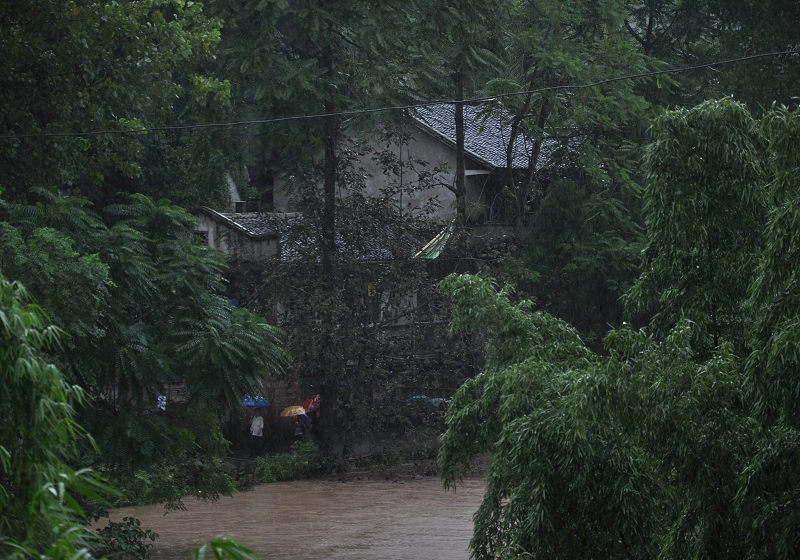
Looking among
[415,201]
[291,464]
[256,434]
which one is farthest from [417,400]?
[415,201]

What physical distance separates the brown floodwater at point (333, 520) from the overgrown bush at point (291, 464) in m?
0.30

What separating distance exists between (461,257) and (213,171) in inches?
255

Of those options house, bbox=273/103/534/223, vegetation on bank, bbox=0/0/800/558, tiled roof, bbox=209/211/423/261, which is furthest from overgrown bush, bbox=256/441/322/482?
house, bbox=273/103/534/223

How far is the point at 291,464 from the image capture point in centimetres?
2198

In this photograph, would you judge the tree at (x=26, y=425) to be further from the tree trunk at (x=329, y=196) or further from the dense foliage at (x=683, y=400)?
the tree trunk at (x=329, y=196)

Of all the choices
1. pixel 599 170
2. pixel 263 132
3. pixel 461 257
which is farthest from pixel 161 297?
pixel 599 170

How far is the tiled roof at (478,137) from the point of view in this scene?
2795cm

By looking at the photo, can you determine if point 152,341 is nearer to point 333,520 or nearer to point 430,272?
point 333,520

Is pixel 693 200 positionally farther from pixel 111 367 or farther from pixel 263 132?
pixel 263 132

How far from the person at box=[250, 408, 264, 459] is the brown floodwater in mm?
1902

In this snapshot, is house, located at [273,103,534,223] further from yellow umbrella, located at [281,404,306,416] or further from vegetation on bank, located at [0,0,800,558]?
yellow umbrella, located at [281,404,306,416]

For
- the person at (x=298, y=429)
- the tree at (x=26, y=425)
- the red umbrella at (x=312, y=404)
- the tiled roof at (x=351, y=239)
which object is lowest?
the person at (x=298, y=429)

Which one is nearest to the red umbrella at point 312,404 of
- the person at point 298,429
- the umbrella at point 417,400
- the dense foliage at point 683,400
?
the person at point 298,429

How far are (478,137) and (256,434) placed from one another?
1266 centimetres
